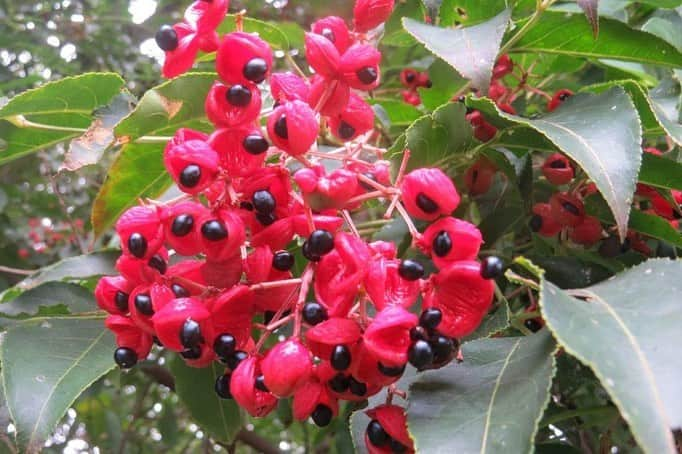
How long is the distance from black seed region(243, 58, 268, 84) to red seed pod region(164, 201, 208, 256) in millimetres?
185

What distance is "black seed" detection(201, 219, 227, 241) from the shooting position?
89 cm

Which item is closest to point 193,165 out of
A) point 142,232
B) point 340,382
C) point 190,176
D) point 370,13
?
point 190,176

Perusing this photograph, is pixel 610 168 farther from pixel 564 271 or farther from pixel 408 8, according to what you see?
pixel 408 8

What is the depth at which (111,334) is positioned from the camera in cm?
120

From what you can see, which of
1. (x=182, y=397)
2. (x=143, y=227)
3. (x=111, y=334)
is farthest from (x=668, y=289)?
(x=182, y=397)

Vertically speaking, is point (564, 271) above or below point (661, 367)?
below

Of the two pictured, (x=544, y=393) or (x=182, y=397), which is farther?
(x=182, y=397)

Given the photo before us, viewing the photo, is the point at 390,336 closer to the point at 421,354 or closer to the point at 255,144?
the point at 421,354

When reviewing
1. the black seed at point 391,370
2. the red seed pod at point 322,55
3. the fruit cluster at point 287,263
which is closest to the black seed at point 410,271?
the fruit cluster at point 287,263

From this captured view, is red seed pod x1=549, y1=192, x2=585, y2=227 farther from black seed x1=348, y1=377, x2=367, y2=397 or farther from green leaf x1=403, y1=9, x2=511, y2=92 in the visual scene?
black seed x1=348, y1=377, x2=367, y2=397

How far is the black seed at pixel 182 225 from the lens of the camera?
3.04 ft

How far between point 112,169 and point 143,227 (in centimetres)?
42

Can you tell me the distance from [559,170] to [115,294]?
2.58ft

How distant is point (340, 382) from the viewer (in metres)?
0.92
